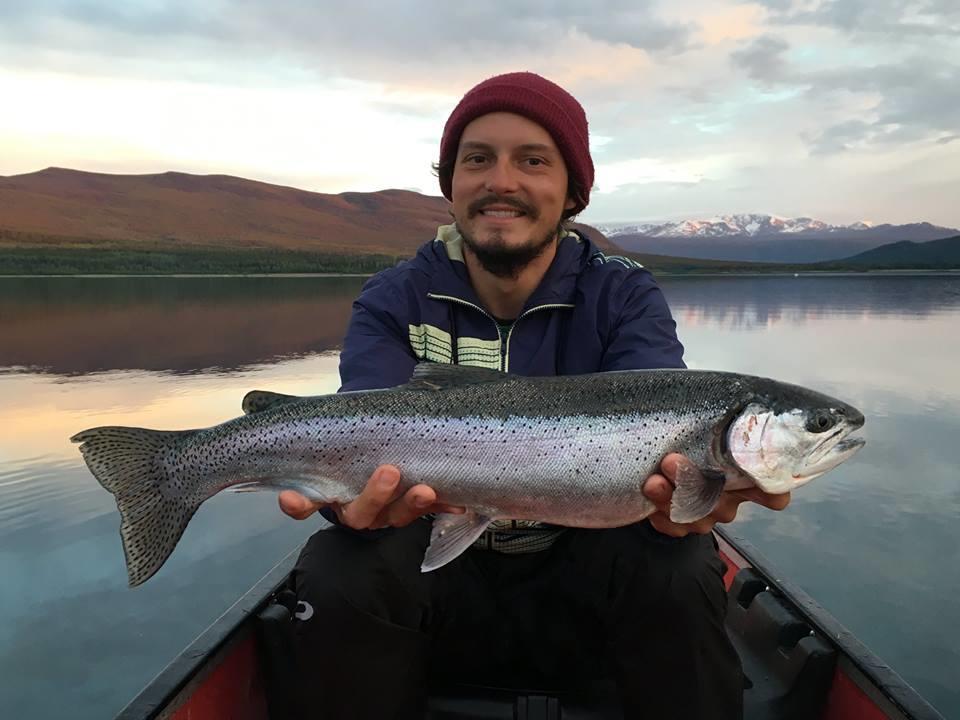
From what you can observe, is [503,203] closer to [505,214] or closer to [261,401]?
[505,214]

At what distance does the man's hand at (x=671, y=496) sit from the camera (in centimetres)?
284

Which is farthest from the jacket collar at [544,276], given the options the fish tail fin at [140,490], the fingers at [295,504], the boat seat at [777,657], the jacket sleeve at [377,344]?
the boat seat at [777,657]

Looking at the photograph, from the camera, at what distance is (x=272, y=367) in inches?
705

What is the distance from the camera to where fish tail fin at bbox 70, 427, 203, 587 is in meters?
3.01

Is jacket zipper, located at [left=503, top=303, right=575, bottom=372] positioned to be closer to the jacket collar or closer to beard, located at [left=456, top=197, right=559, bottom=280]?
the jacket collar

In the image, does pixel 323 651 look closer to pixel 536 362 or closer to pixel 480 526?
pixel 480 526

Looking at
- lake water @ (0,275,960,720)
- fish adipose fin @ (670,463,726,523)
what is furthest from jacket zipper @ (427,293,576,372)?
lake water @ (0,275,960,720)

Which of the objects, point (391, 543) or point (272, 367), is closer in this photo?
point (391, 543)

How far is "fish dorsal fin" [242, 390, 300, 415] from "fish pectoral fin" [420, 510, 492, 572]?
902 mm

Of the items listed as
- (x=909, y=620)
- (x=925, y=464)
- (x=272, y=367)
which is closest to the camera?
(x=909, y=620)

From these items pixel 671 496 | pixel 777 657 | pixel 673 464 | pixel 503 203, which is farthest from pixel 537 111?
pixel 777 657

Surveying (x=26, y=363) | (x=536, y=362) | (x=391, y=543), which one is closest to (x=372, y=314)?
(x=536, y=362)

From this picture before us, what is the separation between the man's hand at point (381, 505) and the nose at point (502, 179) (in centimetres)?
171

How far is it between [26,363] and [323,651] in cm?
1914
